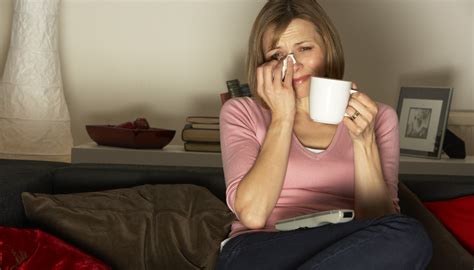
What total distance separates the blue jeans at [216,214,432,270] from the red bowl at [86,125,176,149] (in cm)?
126

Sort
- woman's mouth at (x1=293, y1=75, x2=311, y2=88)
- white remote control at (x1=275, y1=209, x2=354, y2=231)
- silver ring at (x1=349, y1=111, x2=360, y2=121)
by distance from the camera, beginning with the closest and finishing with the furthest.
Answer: white remote control at (x1=275, y1=209, x2=354, y2=231)
silver ring at (x1=349, y1=111, x2=360, y2=121)
woman's mouth at (x1=293, y1=75, x2=311, y2=88)

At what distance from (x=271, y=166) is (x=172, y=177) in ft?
2.07

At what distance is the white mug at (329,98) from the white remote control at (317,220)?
18cm

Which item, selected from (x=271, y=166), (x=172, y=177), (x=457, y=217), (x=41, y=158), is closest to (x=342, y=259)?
(x=271, y=166)

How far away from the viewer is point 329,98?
138 cm

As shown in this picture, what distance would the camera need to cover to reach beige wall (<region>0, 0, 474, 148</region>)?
9.37 feet

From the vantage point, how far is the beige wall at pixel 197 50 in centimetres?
286

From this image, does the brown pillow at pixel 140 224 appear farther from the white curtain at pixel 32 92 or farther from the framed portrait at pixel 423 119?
the framed portrait at pixel 423 119

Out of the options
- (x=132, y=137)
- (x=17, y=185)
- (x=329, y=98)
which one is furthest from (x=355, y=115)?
(x=132, y=137)

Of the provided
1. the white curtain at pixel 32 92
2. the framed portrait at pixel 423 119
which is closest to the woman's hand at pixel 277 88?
the framed portrait at pixel 423 119

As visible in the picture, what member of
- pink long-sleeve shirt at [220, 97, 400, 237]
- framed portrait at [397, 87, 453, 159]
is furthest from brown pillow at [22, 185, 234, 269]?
framed portrait at [397, 87, 453, 159]

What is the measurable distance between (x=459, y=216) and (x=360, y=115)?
A: 0.61 metres

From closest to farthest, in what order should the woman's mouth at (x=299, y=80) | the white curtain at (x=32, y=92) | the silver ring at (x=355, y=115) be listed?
the silver ring at (x=355, y=115) < the woman's mouth at (x=299, y=80) < the white curtain at (x=32, y=92)

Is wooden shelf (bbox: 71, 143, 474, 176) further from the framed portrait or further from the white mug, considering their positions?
the white mug
